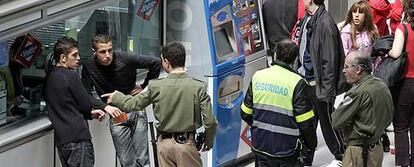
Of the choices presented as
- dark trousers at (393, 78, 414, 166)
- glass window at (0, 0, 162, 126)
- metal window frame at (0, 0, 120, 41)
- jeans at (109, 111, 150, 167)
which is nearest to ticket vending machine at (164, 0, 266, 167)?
glass window at (0, 0, 162, 126)

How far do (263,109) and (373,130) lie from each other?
0.78 meters

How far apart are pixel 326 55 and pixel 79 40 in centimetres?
218

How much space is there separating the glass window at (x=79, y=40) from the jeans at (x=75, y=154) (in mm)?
406

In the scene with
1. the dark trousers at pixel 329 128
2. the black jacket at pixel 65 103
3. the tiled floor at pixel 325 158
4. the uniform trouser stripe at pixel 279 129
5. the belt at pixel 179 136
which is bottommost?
the tiled floor at pixel 325 158

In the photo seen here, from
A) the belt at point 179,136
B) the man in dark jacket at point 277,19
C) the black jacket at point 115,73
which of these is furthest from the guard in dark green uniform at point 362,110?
the man in dark jacket at point 277,19

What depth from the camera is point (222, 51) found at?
24.3 feet

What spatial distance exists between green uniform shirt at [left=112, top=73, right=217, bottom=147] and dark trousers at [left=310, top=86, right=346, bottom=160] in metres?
2.09

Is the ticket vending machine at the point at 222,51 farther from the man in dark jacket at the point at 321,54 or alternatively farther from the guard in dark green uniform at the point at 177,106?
the guard in dark green uniform at the point at 177,106

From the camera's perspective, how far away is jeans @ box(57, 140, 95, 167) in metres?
5.77

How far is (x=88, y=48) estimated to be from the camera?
6.54m

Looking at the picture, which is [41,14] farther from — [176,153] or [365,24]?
[365,24]

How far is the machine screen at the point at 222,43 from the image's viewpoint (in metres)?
7.30

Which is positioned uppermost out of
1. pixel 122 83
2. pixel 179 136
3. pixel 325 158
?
pixel 122 83

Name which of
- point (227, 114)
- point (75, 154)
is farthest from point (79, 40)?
point (227, 114)
